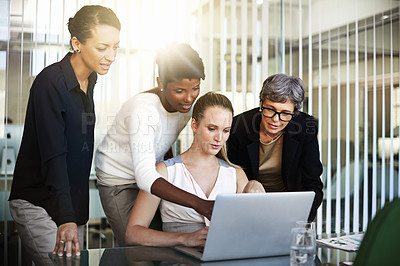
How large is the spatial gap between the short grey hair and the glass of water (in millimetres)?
1186

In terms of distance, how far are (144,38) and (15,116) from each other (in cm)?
90

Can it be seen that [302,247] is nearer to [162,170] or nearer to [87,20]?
[162,170]

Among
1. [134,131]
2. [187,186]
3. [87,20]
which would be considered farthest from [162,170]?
[87,20]

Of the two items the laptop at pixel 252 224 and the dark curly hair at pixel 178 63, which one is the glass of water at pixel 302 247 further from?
the dark curly hair at pixel 178 63

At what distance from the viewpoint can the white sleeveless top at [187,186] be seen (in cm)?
218

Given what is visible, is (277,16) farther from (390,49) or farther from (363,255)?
(363,255)

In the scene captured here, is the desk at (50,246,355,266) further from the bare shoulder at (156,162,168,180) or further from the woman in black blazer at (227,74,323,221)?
the woman in black blazer at (227,74,323,221)

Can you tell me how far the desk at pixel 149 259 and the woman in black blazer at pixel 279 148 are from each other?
969mm

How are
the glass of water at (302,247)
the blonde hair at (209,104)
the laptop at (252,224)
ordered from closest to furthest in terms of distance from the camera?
the glass of water at (302,247) → the laptop at (252,224) → the blonde hair at (209,104)

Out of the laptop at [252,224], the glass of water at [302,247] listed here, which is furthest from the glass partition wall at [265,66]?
the glass of water at [302,247]

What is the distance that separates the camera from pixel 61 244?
67.1 inches

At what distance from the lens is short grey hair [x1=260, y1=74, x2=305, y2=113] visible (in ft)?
8.03

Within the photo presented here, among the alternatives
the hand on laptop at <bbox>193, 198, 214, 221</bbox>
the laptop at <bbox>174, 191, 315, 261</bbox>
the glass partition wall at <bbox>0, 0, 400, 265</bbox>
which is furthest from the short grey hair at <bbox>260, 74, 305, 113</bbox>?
the laptop at <bbox>174, 191, 315, 261</bbox>

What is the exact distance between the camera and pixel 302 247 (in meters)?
1.35
